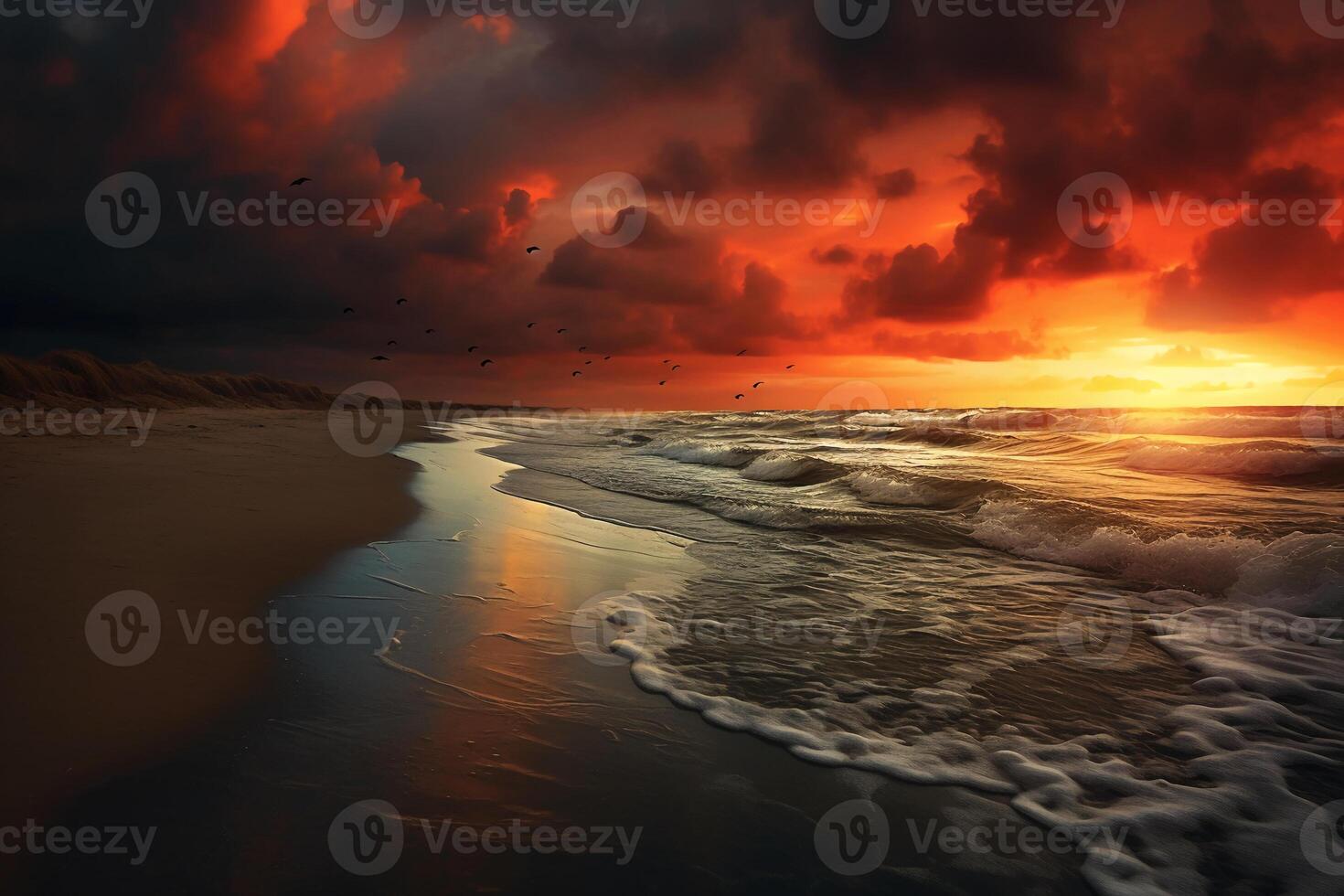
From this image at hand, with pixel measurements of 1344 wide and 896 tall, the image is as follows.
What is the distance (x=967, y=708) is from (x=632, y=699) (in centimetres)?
212

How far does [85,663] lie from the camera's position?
3408mm

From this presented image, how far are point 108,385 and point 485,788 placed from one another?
3999cm

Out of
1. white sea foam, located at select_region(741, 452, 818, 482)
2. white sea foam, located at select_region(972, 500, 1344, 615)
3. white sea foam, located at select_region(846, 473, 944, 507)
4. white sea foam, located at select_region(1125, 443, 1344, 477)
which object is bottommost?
white sea foam, located at select_region(972, 500, 1344, 615)

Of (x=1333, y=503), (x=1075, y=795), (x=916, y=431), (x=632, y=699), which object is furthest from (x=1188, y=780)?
(x=916, y=431)

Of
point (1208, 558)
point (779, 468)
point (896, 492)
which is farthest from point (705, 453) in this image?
point (1208, 558)

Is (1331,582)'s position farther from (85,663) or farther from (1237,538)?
(85,663)

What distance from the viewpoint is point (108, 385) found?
→ 103 feet

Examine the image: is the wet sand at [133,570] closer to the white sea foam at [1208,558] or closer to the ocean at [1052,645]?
the ocean at [1052,645]

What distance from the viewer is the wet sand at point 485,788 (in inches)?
89.0

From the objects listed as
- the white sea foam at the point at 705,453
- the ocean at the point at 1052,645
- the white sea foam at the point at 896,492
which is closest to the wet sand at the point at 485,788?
the ocean at the point at 1052,645

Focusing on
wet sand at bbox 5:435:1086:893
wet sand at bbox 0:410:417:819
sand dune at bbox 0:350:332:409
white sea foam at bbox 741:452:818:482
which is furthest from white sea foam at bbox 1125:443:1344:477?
sand dune at bbox 0:350:332:409

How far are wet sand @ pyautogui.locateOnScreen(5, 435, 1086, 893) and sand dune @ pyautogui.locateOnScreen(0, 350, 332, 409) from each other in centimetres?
2985

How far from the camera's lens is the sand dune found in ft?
82.2

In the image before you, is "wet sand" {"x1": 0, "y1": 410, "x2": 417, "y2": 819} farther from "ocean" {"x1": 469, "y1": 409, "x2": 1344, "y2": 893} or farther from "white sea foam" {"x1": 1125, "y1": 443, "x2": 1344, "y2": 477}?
"white sea foam" {"x1": 1125, "y1": 443, "x2": 1344, "y2": 477}
